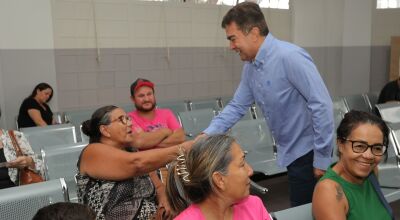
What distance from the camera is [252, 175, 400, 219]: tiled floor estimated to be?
3.91 m

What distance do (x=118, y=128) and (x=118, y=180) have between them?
304 millimetres

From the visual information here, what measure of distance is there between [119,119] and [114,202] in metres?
0.44

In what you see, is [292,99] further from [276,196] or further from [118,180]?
[276,196]

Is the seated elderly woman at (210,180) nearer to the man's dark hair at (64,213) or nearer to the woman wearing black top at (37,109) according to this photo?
the man's dark hair at (64,213)

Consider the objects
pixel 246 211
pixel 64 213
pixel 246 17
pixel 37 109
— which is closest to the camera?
pixel 64 213

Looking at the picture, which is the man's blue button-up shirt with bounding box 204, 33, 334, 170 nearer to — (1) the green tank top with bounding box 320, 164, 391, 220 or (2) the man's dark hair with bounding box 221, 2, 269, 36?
(2) the man's dark hair with bounding box 221, 2, 269, 36

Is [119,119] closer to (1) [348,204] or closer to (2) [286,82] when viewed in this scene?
(2) [286,82]

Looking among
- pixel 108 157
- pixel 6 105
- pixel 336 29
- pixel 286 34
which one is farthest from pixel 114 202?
pixel 336 29

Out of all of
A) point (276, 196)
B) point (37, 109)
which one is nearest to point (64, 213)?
point (276, 196)

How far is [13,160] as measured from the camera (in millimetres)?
2801

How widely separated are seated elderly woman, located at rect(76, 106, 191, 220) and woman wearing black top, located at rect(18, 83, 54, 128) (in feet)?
10.1

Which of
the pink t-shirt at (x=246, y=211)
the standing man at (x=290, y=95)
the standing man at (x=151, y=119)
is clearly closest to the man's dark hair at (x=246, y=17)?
the standing man at (x=290, y=95)

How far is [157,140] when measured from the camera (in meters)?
3.11

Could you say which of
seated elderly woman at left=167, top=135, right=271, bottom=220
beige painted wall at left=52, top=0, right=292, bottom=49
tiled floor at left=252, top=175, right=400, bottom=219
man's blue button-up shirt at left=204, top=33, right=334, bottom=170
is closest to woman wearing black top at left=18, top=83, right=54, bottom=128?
beige painted wall at left=52, top=0, right=292, bottom=49
